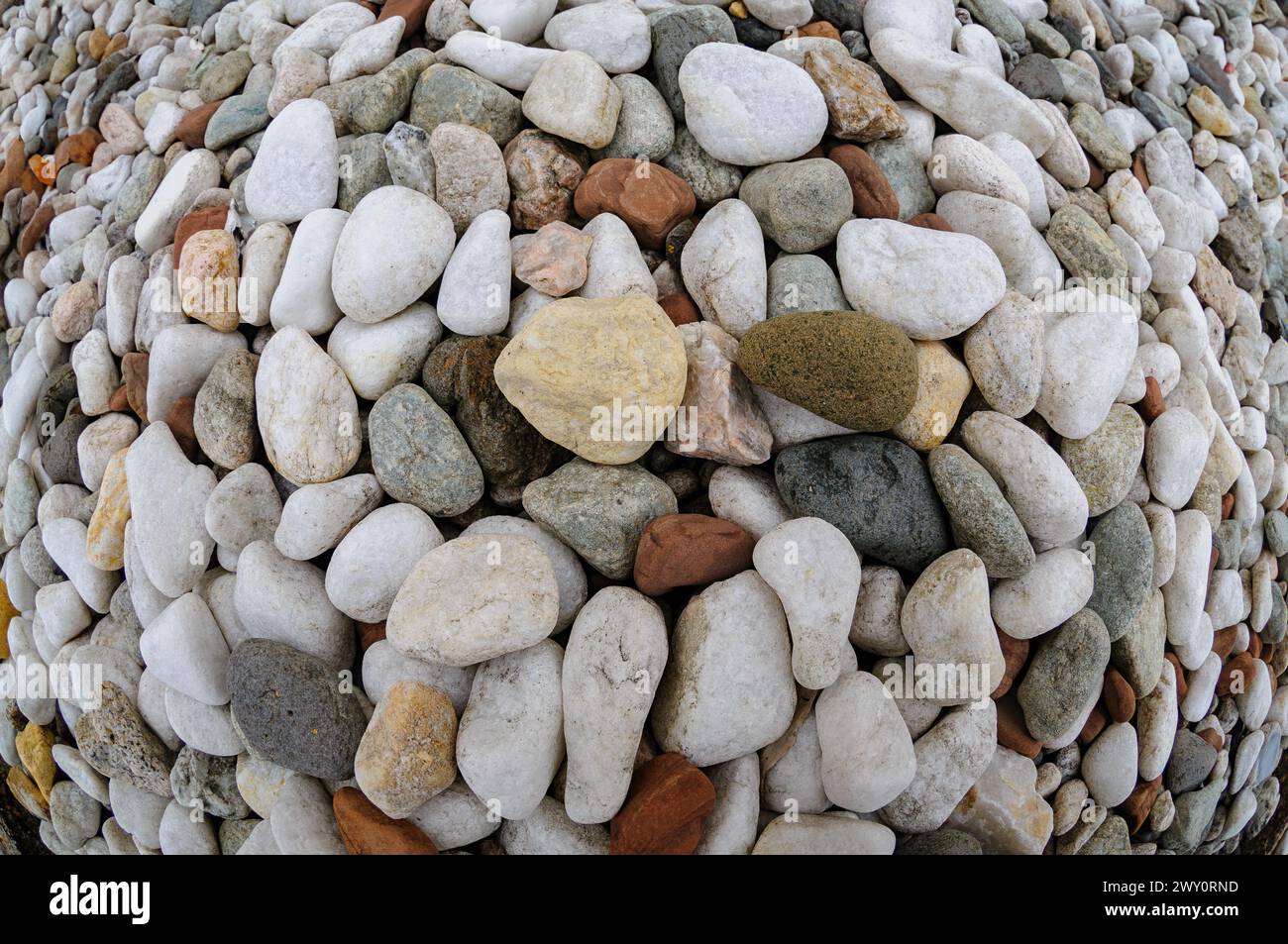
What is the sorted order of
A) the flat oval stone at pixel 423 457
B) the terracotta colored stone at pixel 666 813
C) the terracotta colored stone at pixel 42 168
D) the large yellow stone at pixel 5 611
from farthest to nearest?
the terracotta colored stone at pixel 42 168
the large yellow stone at pixel 5 611
the flat oval stone at pixel 423 457
the terracotta colored stone at pixel 666 813

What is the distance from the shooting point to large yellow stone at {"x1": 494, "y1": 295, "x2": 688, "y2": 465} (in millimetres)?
1117

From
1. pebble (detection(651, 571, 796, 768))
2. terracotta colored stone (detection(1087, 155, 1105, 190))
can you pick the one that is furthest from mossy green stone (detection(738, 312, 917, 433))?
terracotta colored stone (detection(1087, 155, 1105, 190))

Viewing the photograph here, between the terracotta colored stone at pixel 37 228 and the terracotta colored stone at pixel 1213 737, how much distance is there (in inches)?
84.8

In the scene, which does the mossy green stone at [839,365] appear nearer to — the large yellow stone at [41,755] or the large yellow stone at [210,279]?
the large yellow stone at [210,279]

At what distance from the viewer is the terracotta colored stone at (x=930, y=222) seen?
1317mm

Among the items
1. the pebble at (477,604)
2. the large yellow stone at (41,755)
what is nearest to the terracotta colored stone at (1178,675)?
the pebble at (477,604)

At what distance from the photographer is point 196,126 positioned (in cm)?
151

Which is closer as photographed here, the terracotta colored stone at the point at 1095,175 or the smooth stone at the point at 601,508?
the smooth stone at the point at 601,508

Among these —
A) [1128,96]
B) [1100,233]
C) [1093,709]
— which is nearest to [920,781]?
[1093,709]

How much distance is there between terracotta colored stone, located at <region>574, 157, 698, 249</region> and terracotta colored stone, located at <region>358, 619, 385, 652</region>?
64 centimetres

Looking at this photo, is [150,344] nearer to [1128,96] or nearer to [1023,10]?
[1023,10]

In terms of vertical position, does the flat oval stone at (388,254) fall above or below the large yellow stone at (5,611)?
above

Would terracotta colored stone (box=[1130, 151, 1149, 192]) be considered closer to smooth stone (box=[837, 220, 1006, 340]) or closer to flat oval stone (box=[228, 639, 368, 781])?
smooth stone (box=[837, 220, 1006, 340])

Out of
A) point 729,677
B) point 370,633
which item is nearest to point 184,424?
point 370,633
